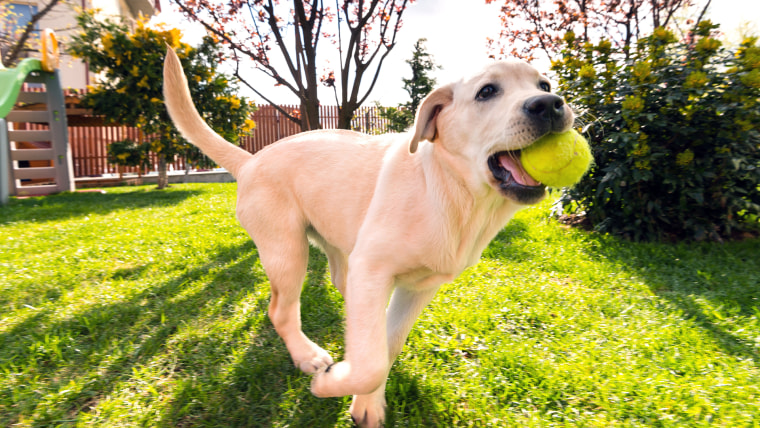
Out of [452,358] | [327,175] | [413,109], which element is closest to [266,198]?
[327,175]

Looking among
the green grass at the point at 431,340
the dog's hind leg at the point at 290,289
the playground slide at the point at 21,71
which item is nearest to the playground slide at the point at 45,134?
the playground slide at the point at 21,71

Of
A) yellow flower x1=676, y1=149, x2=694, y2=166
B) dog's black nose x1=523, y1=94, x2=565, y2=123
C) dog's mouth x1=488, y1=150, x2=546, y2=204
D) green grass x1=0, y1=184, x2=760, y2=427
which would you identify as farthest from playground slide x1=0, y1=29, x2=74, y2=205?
yellow flower x1=676, y1=149, x2=694, y2=166

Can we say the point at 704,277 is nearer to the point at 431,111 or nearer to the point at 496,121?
the point at 496,121

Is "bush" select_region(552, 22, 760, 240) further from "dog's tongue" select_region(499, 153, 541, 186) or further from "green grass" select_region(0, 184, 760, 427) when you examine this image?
"dog's tongue" select_region(499, 153, 541, 186)

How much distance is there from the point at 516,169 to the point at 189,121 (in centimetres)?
217

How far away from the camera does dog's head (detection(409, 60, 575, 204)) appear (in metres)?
1.61

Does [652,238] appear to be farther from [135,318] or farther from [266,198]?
[135,318]

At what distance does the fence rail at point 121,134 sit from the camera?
14.6 m

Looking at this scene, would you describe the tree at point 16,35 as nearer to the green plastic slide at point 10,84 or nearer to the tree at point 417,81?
the green plastic slide at point 10,84

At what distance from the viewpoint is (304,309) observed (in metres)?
3.13

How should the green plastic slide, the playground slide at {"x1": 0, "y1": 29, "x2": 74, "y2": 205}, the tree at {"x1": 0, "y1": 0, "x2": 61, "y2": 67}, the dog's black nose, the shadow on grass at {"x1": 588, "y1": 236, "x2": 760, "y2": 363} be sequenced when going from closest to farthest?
1. the dog's black nose
2. the shadow on grass at {"x1": 588, "y1": 236, "x2": 760, "y2": 363}
3. the green plastic slide
4. the playground slide at {"x1": 0, "y1": 29, "x2": 74, "y2": 205}
5. the tree at {"x1": 0, "y1": 0, "x2": 61, "y2": 67}

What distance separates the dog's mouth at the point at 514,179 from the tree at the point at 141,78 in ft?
31.9

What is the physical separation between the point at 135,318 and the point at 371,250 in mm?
2118

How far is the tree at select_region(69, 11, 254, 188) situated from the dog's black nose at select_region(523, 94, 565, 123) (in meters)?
9.83
